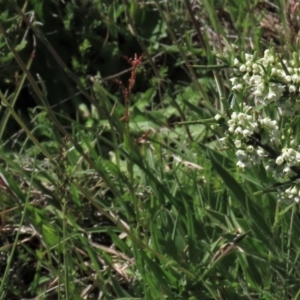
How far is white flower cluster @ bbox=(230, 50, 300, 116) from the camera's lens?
109cm

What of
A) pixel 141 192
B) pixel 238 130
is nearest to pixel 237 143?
pixel 238 130

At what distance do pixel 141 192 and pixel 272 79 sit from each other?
1.04 meters

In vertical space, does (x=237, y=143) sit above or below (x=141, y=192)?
above

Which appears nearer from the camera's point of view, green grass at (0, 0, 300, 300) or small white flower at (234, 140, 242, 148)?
small white flower at (234, 140, 242, 148)

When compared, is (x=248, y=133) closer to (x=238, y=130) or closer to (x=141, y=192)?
(x=238, y=130)

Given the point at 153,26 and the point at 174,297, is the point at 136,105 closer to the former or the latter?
the point at 153,26

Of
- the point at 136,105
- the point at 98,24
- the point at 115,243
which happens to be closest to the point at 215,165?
the point at 115,243

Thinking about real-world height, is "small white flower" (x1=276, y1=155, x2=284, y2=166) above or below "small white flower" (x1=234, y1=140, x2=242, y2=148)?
below

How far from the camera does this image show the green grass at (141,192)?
1.60 metres

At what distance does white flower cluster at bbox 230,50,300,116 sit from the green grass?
0.08m

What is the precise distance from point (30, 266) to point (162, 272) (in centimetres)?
→ 53

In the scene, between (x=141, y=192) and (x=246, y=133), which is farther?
(x=141, y=192)

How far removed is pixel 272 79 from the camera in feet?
3.59

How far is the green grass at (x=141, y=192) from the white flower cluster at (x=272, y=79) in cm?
8
